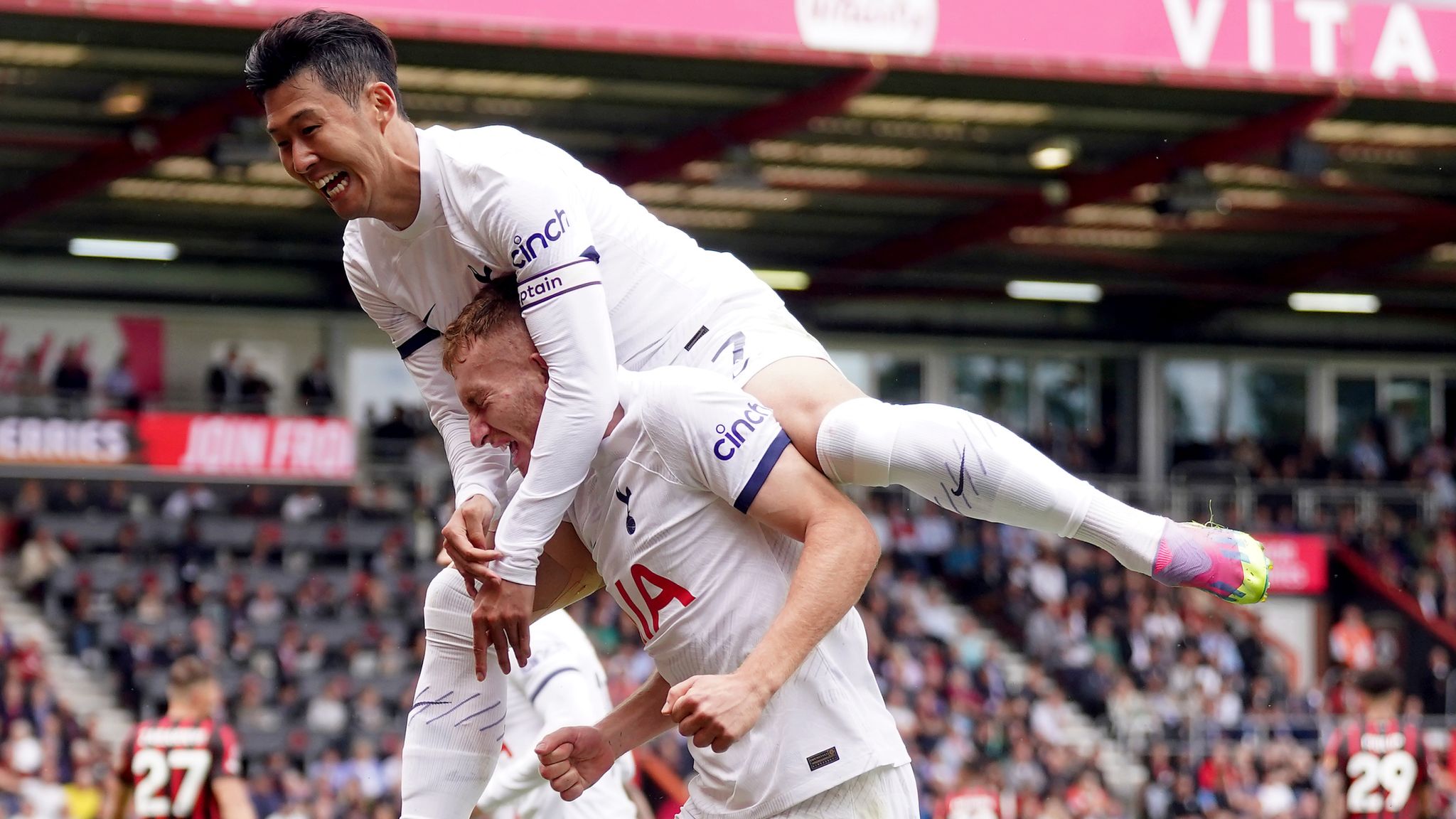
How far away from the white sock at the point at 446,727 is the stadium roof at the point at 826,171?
12.9 m

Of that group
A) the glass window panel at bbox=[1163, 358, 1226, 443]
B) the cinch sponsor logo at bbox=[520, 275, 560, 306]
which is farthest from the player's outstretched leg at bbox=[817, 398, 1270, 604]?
the glass window panel at bbox=[1163, 358, 1226, 443]

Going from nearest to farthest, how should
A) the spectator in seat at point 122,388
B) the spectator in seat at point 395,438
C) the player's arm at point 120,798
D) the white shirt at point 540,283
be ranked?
the white shirt at point 540,283, the player's arm at point 120,798, the spectator in seat at point 122,388, the spectator in seat at point 395,438

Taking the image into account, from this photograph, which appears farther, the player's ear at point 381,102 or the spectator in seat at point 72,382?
the spectator in seat at point 72,382

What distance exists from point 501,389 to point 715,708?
856mm

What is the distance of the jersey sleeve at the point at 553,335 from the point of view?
353 cm

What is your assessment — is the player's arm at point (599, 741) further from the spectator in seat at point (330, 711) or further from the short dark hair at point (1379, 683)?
the spectator in seat at point (330, 711)

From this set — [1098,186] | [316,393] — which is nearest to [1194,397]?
[1098,186]

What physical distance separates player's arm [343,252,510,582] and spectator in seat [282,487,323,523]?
16.5m

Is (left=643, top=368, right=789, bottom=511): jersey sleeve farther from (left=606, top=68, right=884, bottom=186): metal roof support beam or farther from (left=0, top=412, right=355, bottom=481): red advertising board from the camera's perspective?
(left=0, top=412, right=355, bottom=481): red advertising board

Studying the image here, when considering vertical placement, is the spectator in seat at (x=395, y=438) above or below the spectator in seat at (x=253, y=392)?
below

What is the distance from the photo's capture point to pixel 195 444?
20.6 metres

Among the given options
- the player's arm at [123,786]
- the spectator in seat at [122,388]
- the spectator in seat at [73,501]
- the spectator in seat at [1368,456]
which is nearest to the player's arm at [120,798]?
the player's arm at [123,786]

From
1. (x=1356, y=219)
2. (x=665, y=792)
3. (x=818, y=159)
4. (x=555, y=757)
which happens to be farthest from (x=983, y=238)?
(x=555, y=757)

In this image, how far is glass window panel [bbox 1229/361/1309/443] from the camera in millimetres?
29453
